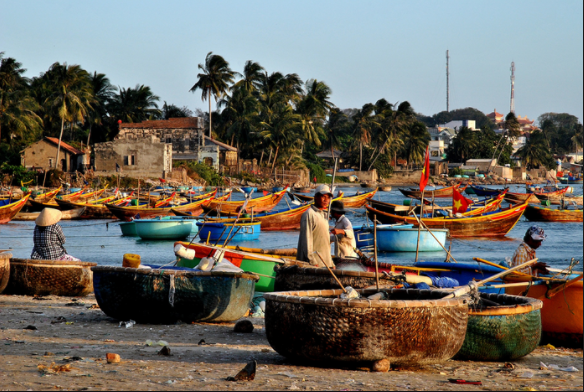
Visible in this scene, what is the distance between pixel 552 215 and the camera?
33750 millimetres

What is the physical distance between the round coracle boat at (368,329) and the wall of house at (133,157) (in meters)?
51.0

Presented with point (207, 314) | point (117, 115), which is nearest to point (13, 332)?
point (207, 314)

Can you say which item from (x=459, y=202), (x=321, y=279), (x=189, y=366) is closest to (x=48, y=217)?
(x=321, y=279)

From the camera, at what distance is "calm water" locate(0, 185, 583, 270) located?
20.5 m

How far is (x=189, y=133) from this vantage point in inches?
2427

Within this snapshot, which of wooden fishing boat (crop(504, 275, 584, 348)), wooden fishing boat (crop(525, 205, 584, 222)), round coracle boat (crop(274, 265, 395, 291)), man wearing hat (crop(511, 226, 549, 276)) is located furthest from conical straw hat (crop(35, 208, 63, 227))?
wooden fishing boat (crop(525, 205, 584, 222))

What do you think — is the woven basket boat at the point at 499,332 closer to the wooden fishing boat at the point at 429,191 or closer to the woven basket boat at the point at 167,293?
the woven basket boat at the point at 167,293

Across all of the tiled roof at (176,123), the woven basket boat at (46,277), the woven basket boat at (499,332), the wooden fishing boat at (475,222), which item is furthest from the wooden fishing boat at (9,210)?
the tiled roof at (176,123)

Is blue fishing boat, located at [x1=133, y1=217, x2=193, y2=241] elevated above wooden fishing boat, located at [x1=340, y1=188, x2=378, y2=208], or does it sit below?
below

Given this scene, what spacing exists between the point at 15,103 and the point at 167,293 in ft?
157

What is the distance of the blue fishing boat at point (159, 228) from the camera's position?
968 inches

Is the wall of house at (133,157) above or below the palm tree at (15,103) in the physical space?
below

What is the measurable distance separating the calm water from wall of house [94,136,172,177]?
23.8 m

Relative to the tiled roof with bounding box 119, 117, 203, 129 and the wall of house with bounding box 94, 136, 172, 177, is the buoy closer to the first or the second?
the wall of house with bounding box 94, 136, 172, 177
